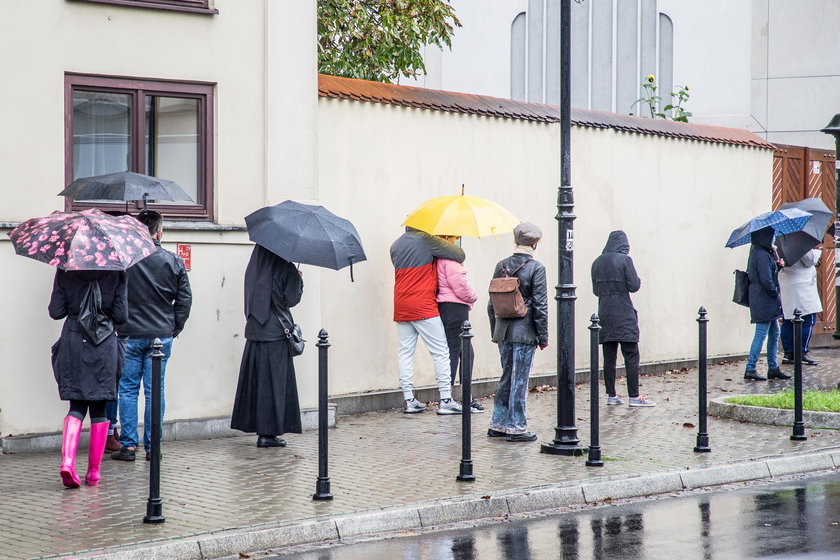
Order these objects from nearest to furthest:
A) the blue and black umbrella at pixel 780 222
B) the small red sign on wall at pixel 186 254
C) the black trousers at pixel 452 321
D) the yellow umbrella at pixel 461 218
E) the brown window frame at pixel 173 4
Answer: the brown window frame at pixel 173 4 < the small red sign on wall at pixel 186 254 < the yellow umbrella at pixel 461 218 < the black trousers at pixel 452 321 < the blue and black umbrella at pixel 780 222

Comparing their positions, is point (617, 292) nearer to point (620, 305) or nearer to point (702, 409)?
point (620, 305)

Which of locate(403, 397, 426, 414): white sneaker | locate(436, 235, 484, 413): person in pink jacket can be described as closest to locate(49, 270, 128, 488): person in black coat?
locate(436, 235, 484, 413): person in pink jacket

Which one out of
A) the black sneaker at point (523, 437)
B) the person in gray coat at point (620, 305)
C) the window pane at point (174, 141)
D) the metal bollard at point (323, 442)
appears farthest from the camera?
the person in gray coat at point (620, 305)

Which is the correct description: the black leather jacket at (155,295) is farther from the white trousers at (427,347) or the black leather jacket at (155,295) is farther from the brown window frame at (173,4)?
the white trousers at (427,347)

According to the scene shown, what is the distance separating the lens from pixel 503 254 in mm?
14117

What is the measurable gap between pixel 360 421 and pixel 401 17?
8937 mm

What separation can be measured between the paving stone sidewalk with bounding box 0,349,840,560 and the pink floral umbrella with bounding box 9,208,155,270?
64.9 inches

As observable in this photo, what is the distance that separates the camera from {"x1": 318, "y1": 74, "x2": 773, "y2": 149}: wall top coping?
41.0ft

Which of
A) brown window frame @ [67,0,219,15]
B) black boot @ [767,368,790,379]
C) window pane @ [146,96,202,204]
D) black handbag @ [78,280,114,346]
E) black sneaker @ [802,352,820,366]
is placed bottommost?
black boot @ [767,368,790,379]

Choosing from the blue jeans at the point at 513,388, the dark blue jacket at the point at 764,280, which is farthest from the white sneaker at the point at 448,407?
the dark blue jacket at the point at 764,280

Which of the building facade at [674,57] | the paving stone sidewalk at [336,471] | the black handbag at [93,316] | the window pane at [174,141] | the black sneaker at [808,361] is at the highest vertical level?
the building facade at [674,57]

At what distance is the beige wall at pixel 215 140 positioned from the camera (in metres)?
10.0

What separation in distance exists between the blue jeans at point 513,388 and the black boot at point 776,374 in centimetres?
532

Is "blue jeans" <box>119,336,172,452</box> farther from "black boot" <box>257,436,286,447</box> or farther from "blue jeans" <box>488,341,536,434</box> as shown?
"blue jeans" <box>488,341,536,434</box>
